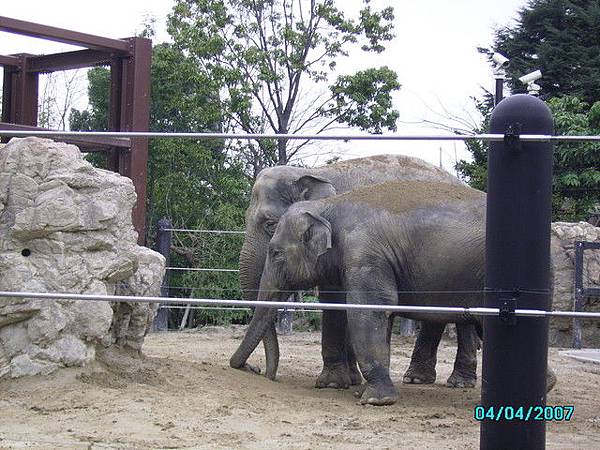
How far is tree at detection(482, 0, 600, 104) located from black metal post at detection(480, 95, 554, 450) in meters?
13.1

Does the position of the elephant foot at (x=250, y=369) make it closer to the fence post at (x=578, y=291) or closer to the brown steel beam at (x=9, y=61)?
the fence post at (x=578, y=291)

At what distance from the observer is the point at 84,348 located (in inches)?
278

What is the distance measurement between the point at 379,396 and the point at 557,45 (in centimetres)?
1426

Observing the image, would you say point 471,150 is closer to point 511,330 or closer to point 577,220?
point 577,220

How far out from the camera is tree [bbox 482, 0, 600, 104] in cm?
1795

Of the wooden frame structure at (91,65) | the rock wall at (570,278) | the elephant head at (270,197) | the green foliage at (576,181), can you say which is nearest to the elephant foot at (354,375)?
the elephant head at (270,197)

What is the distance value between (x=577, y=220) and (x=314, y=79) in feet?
48.5

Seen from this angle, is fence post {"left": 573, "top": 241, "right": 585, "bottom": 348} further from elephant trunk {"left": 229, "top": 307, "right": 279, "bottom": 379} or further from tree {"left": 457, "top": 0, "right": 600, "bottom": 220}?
elephant trunk {"left": 229, "top": 307, "right": 279, "bottom": 379}

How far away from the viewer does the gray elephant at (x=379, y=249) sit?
25.1 feet

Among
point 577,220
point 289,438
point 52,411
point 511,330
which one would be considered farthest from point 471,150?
point 52,411

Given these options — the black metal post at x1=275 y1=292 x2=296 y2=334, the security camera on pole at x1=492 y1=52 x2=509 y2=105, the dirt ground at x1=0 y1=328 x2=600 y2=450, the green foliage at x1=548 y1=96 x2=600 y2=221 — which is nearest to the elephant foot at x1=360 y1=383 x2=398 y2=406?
the dirt ground at x1=0 y1=328 x2=600 y2=450

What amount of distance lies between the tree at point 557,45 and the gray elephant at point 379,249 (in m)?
8.91

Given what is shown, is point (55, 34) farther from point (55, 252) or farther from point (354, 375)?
point (354, 375)
